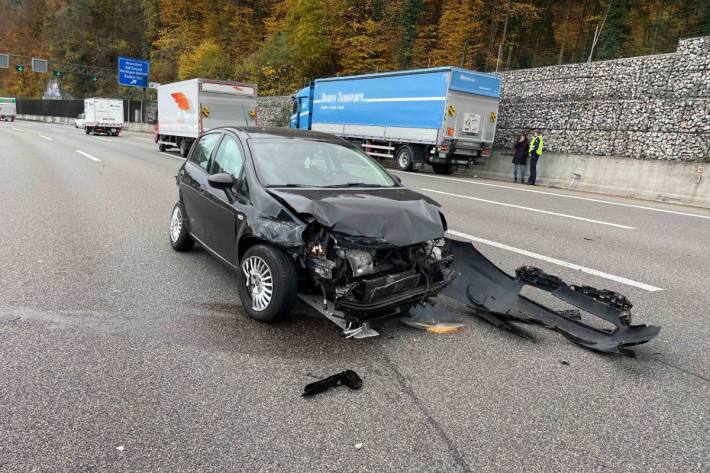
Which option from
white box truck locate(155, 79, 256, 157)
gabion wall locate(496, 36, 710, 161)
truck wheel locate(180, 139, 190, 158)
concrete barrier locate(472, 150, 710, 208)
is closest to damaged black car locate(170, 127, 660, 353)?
concrete barrier locate(472, 150, 710, 208)

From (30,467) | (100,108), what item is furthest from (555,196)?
(100,108)

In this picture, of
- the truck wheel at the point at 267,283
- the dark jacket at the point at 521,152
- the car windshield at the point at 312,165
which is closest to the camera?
the truck wheel at the point at 267,283

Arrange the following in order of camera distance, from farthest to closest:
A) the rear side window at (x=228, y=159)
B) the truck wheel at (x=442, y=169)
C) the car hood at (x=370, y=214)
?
the truck wheel at (x=442, y=169) < the rear side window at (x=228, y=159) < the car hood at (x=370, y=214)

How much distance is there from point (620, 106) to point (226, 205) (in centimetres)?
1784

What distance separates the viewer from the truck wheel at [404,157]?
63.2 ft

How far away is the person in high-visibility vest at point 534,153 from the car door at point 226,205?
1386cm

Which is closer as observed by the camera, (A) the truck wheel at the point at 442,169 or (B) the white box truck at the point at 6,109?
(A) the truck wheel at the point at 442,169

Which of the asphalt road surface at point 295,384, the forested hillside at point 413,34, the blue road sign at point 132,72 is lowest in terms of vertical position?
the asphalt road surface at point 295,384

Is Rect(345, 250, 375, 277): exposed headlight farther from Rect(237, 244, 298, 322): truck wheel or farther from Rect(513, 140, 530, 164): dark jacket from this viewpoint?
Rect(513, 140, 530, 164): dark jacket

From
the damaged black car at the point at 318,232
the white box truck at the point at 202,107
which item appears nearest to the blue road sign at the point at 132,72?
the white box truck at the point at 202,107

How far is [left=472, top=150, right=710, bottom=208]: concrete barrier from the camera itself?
13812mm

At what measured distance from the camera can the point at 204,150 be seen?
19.1 feet

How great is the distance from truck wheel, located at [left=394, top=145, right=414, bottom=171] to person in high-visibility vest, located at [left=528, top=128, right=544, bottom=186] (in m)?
4.37

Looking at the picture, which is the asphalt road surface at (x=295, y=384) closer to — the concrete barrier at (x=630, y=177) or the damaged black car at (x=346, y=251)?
the damaged black car at (x=346, y=251)
